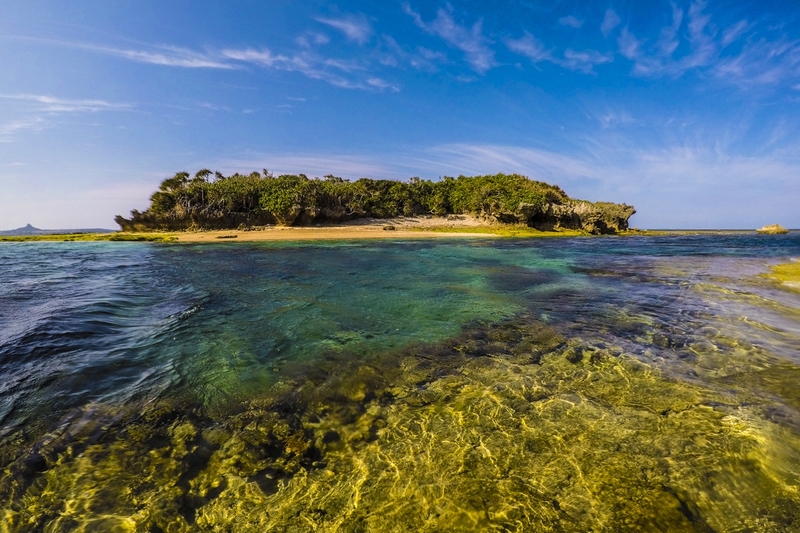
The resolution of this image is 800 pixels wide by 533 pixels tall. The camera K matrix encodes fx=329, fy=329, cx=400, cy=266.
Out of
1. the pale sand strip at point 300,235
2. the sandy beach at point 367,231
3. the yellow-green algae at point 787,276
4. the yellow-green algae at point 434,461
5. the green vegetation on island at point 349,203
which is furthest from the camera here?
the green vegetation on island at point 349,203

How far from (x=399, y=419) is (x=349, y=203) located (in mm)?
50565

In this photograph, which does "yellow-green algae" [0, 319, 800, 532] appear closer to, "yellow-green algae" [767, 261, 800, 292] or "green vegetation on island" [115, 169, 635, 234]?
"yellow-green algae" [767, 261, 800, 292]

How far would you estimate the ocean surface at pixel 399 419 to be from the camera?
9.47 ft

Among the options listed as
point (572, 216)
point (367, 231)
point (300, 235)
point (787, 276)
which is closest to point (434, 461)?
point (787, 276)

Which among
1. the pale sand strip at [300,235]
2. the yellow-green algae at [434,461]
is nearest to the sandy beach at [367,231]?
the pale sand strip at [300,235]

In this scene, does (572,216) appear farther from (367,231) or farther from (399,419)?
(399,419)

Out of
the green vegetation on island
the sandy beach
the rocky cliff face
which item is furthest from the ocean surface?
the rocky cliff face

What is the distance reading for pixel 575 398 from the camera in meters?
4.58

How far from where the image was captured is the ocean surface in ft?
9.47

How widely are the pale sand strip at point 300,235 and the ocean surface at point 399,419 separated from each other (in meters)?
28.8

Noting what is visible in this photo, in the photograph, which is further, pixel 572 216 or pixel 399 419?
pixel 572 216

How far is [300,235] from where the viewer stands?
1566 inches

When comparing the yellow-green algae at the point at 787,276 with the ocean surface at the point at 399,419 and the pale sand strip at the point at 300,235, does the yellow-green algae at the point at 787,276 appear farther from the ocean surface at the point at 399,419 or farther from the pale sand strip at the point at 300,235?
the pale sand strip at the point at 300,235

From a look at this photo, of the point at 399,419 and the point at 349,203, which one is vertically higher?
the point at 349,203
